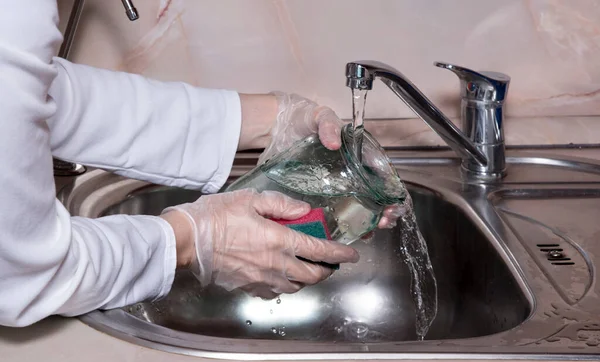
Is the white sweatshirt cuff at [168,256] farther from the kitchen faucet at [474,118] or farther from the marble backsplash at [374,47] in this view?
the marble backsplash at [374,47]

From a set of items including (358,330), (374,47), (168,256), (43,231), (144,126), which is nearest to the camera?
(43,231)

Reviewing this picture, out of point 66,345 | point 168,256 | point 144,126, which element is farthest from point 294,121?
point 66,345

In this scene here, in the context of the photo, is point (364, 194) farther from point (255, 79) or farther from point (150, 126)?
point (255, 79)

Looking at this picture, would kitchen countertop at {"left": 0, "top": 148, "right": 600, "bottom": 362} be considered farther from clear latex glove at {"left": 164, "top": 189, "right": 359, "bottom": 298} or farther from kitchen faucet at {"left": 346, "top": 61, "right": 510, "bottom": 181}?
kitchen faucet at {"left": 346, "top": 61, "right": 510, "bottom": 181}

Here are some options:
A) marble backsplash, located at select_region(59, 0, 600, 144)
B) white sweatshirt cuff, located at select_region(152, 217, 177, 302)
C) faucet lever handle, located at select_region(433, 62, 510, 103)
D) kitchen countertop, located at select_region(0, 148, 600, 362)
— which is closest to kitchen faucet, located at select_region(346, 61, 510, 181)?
faucet lever handle, located at select_region(433, 62, 510, 103)

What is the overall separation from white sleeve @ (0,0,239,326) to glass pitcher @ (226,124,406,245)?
0.15m

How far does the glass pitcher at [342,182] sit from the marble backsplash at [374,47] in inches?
13.2

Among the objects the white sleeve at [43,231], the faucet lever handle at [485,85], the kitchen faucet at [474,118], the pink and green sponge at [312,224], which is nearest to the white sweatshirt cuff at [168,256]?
the white sleeve at [43,231]

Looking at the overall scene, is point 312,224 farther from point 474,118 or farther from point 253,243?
point 474,118

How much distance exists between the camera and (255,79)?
3.87ft

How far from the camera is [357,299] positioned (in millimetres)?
1067

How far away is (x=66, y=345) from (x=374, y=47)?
0.68 meters

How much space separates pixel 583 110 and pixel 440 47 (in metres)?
0.24

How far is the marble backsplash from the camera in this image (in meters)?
1.14
